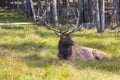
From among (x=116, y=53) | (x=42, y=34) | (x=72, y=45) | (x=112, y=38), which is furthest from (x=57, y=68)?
(x=42, y=34)

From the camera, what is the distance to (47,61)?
33.8 ft

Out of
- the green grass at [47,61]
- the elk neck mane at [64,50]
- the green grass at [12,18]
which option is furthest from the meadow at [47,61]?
the green grass at [12,18]

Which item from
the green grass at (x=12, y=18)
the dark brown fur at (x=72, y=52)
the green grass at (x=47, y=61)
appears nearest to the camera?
the green grass at (x=47, y=61)

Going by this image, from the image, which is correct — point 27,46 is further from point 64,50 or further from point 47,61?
point 47,61

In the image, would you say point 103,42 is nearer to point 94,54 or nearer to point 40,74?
point 94,54

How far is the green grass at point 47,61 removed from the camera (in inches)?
303

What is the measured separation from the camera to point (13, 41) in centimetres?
1572

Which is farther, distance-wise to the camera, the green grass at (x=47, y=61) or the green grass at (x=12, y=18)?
the green grass at (x=12, y=18)

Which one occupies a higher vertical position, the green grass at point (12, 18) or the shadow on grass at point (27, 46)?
the shadow on grass at point (27, 46)

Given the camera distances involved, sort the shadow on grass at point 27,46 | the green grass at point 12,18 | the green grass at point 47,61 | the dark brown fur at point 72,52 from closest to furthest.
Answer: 1. the green grass at point 47,61
2. the dark brown fur at point 72,52
3. the shadow on grass at point 27,46
4. the green grass at point 12,18

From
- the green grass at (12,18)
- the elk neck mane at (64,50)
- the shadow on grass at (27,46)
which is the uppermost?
the elk neck mane at (64,50)

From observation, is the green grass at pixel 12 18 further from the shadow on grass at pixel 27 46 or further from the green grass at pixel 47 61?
the shadow on grass at pixel 27 46

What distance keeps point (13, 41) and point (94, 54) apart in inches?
173

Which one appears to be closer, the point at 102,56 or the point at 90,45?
the point at 102,56
